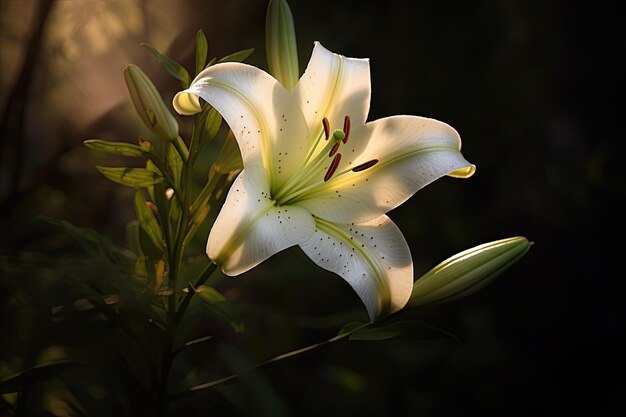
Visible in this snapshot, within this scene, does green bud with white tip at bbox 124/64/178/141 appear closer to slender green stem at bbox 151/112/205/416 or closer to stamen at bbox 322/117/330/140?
slender green stem at bbox 151/112/205/416

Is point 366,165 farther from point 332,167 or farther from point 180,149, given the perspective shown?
point 180,149

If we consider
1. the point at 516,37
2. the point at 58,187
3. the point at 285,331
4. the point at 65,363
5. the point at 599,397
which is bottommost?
the point at 599,397

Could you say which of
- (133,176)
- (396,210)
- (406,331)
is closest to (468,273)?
(406,331)

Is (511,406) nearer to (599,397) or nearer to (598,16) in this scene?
(599,397)

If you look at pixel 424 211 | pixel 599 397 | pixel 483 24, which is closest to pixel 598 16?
pixel 483 24

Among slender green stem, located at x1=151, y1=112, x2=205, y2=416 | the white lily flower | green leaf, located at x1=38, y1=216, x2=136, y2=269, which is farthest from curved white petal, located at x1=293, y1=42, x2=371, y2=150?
green leaf, located at x1=38, y1=216, x2=136, y2=269

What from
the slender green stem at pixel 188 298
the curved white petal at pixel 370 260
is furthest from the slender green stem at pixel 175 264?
the curved white petal at pixel 370 260
